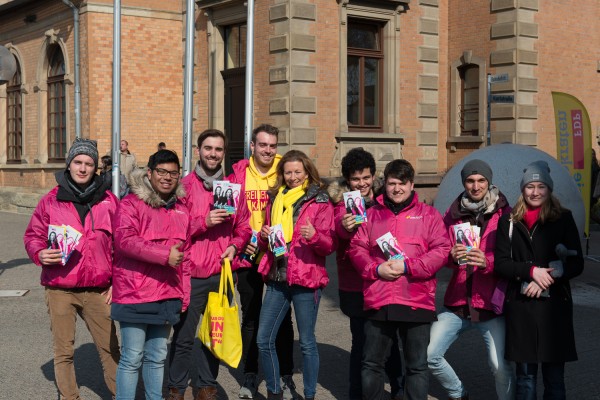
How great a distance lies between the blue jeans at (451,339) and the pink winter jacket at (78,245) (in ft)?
7.44

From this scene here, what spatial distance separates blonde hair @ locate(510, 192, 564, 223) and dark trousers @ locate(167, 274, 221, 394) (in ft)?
7.11

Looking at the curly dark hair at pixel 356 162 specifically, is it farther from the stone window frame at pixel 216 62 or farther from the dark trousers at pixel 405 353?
the stone window frame at pixel 216 62

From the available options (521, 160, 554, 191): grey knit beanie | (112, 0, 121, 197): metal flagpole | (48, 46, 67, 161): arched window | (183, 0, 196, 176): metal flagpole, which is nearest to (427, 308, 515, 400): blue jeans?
(521, 160, 554, 191): grey knit beanie

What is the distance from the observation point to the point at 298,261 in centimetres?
617

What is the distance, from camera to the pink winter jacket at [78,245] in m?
5.85

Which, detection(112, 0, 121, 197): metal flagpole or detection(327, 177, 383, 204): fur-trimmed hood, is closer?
detection(327, 177, 383, 204): fur-trimmed hood

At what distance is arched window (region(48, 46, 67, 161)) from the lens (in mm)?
23391

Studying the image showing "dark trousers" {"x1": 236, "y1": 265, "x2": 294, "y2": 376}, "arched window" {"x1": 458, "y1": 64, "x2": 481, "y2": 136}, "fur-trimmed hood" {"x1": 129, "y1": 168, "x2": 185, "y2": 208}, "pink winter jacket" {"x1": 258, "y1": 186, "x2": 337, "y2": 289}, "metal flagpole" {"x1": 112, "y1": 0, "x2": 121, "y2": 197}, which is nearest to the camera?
"fur-trimmed hood" {"x1": 129, "y1": 168, "x2": 185, "y2": 208}

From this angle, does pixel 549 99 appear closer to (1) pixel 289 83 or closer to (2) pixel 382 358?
(1) pixel 289 83

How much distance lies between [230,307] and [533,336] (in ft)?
6.77

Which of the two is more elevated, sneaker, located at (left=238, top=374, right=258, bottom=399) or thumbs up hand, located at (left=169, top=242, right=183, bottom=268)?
thumbs up hand, located at (left=169, top=242, right=183, bottom=268)

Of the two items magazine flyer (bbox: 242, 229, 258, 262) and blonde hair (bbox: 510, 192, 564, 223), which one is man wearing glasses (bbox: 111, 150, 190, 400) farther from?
blonde hair (bbox: 510, 192, 564, 223)

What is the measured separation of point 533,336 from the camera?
18.1 feet

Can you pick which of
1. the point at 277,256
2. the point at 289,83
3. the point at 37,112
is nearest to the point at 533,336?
the point at 277,256
